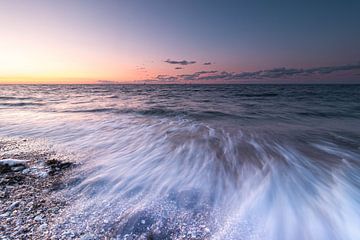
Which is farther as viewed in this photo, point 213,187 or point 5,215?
point 213,187

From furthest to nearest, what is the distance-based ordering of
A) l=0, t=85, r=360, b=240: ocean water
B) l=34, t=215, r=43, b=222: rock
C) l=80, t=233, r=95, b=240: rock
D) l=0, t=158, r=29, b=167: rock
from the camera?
l=0, t=158, r=29, b=167: rock → l=0, t=85, r=360, b=240: ocean water → l=34, t=215, r=43, b=222: rock → l=80, t=233, r=95, b=240: rock

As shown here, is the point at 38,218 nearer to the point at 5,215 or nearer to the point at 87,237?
the point at 5,215

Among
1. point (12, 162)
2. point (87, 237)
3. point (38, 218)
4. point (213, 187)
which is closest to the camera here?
point (87, 237)

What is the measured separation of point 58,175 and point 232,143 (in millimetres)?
5458

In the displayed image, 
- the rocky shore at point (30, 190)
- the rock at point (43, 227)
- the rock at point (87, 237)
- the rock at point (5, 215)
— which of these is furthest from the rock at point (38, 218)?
the rock at point (87, 237)

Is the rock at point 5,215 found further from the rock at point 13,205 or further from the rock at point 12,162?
the rock at point 12,162

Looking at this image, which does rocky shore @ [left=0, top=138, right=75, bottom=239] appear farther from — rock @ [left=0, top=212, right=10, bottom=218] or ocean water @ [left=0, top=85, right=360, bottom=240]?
ocean water @ [left=0, top=85, right=360, bottom=240]

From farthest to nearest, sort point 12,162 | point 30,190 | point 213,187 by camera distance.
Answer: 1. point 12,162
2. point 213,187
3. point 30,190

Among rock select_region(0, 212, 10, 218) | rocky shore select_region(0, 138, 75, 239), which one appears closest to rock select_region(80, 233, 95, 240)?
rocky shore select_region(0, 138, 75, 239)

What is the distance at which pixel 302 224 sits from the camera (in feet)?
9.03

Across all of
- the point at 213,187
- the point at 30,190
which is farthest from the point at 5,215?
the point at 213,187

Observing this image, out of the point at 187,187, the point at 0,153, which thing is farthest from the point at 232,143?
the point at 0,153

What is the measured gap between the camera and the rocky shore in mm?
2316

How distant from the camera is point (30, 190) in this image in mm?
3158
